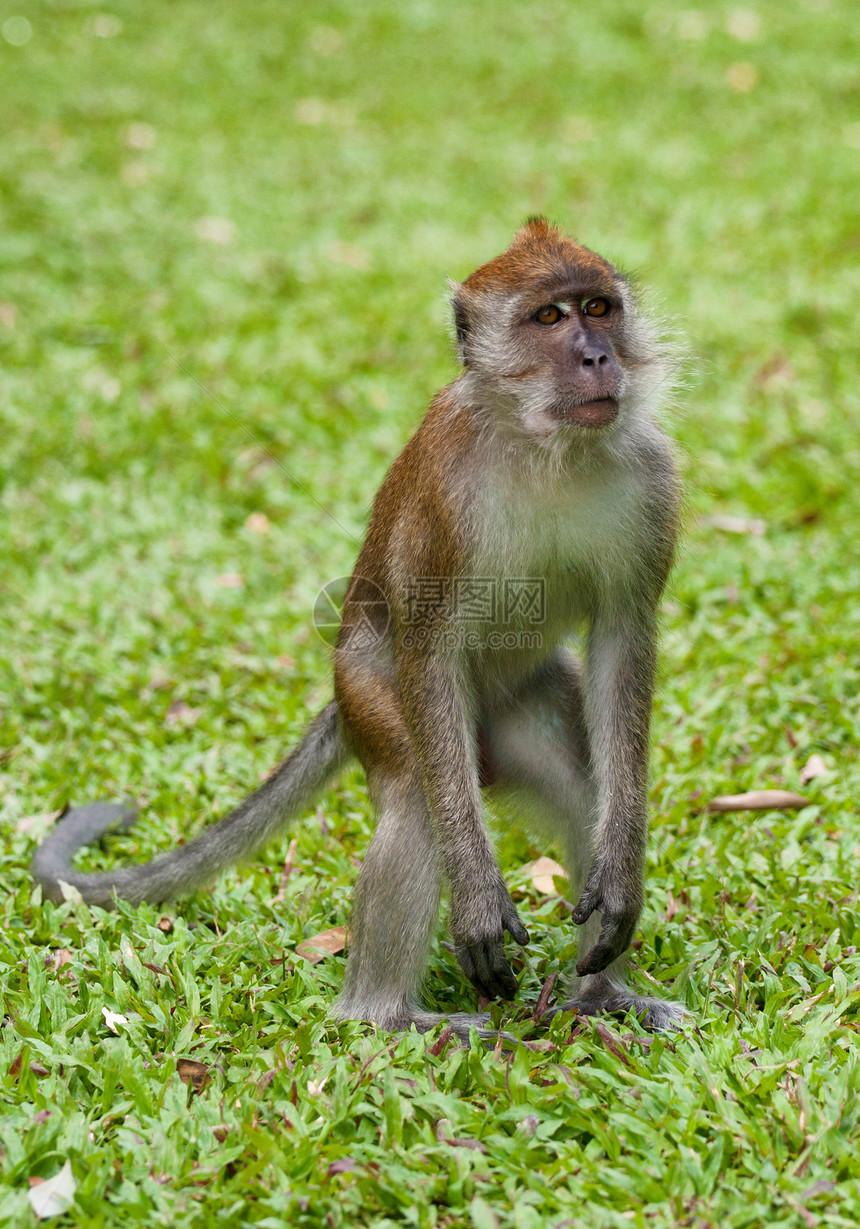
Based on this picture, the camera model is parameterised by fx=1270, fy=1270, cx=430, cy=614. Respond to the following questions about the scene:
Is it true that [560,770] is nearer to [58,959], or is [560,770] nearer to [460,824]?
[460,824]

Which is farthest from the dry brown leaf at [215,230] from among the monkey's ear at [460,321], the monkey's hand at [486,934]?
the monkey's hand at [486,934]

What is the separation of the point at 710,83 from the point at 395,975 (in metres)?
10.3

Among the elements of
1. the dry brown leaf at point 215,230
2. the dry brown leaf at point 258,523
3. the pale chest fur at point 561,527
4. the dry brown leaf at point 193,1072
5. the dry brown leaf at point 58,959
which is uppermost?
the dry brown leaf at point 215,230

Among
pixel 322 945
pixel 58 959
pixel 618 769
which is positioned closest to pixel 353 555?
pixel 322 945

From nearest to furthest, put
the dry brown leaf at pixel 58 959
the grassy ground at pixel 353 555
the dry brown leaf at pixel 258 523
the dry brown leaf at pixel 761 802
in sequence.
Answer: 1. the grassy ground at pixel 353 555
2. the dry brown leaf at pixel 58 959
3. the dry brown leaf at pixel 761 802
4. the dry brown leaf at pixel 258 523

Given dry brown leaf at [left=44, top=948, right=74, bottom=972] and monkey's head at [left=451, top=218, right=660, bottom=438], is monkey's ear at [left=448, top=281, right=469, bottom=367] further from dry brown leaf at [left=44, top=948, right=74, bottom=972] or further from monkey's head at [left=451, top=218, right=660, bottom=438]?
dry brown leaf at [left=44, top=948, right=74, bottom=972]

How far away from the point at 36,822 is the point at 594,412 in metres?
2.41

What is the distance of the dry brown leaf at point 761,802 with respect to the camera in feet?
13.7

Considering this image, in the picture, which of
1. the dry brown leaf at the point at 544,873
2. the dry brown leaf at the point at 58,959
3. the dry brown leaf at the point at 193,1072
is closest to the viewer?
the dry brown leaf at the point at 193,1072

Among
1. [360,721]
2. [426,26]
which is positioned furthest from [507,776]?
[426,26]

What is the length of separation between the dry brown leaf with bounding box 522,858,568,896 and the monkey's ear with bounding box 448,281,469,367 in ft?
5.21

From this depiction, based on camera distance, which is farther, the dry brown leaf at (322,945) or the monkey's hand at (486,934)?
the dry brown leaf at (322,945)

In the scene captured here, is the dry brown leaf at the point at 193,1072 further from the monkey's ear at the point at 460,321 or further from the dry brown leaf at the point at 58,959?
the monkey's ear at the point at 460,321

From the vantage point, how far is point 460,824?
119 inches
